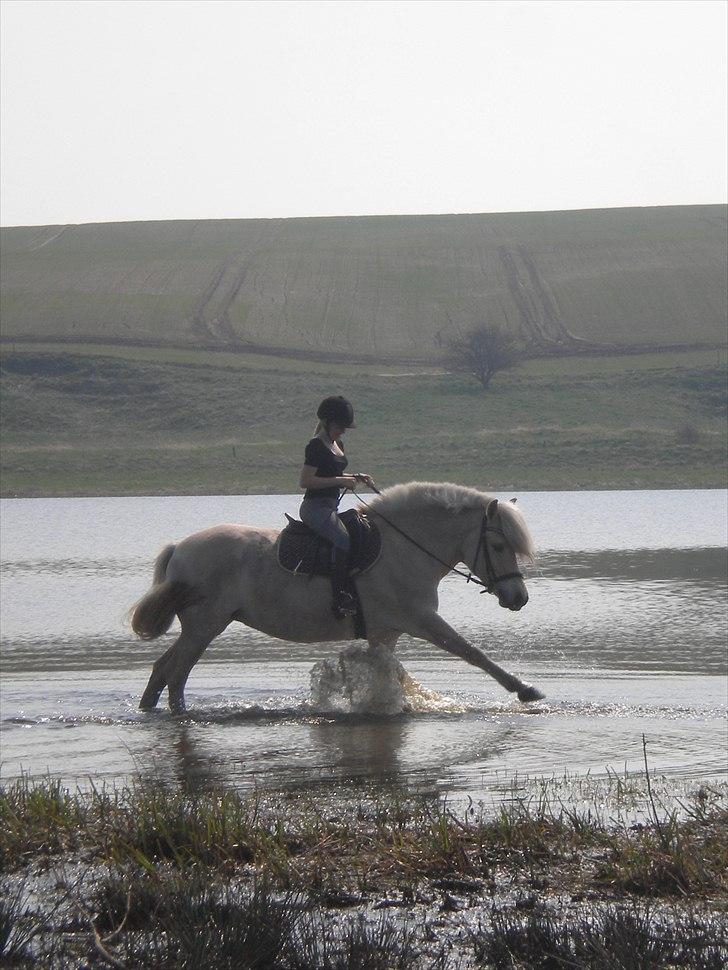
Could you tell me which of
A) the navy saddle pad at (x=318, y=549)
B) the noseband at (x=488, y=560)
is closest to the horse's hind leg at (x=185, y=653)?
the navy saddle pad at (x=318, y=549)

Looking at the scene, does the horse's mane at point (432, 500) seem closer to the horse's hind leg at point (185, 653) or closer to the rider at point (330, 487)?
the rider at point (330, 487)

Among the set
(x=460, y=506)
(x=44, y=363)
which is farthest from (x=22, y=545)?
(x=44, y=363)

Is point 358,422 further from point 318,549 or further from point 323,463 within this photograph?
point 323,463

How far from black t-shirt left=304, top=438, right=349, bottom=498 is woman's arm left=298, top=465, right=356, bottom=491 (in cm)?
4

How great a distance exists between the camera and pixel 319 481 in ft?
34.3

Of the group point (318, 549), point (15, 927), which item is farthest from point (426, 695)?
point (15, 927)

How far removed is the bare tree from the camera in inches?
2672

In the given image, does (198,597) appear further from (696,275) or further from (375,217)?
(375,217)

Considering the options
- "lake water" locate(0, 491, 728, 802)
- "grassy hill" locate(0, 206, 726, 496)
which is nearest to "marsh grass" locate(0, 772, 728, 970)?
"lake water" locate(0, 491, 728, 802)

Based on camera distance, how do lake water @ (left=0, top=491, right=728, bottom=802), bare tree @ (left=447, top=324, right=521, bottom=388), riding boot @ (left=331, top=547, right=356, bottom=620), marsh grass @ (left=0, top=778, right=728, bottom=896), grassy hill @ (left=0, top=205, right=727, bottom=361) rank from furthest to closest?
grassy hill @ (left=0, top=205, right=727, bottom=361) < bare tree @ (left=447, top=324, right=521, bottom=388) < riding boot @ (left=331, top=547, right=356, bottom=620) < lake water @ (left=0, top=491, right=728, bottom=802) < marsh grass @ (left=0, top=778, right=728, bottom=896)

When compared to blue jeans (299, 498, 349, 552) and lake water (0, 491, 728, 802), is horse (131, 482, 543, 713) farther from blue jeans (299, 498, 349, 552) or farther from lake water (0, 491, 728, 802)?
lake water (0, 491, 728, 802)

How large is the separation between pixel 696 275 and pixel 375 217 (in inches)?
1339

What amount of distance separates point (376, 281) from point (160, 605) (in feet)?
280

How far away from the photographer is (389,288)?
92.9m
